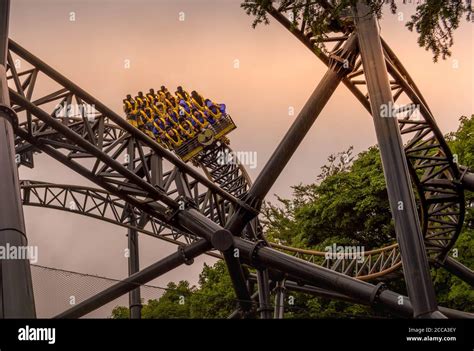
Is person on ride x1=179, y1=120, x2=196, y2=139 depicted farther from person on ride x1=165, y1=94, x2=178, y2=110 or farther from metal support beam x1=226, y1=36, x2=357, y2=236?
metal support beam x1=226, y1=36, x2=357, y2=236

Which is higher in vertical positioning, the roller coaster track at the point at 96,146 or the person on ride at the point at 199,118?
the person on ride at the point at 199,118

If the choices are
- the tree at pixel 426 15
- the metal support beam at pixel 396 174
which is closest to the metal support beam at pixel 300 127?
the metal support beam at pixel 396 174

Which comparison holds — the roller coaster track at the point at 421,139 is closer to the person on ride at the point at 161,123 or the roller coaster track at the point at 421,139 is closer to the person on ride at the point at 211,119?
the person on ride at the point at 211,119

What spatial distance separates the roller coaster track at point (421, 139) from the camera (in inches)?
623

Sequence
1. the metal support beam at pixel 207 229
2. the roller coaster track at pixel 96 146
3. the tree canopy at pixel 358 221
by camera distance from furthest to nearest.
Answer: the tree canopy at pixel 358 221 < the metal support beam at pixel 207 229 < the roller coaster track at pixel 96 146

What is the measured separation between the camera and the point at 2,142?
9.54 metres

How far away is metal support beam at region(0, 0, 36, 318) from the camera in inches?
315

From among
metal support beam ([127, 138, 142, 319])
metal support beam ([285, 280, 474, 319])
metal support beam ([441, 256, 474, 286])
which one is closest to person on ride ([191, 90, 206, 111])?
metal support beam ([127, 138, 142, 319])

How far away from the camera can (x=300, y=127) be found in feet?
49.8

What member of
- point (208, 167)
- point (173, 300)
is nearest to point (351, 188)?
point (208, 167)

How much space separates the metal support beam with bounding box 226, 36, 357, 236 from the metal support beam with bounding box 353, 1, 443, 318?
69 cm

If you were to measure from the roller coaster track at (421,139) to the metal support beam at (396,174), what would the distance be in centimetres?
36

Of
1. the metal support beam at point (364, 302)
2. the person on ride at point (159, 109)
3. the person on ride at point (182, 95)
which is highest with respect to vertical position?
the person on ride at point (182, 95)

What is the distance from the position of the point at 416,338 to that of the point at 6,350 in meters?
4.60
